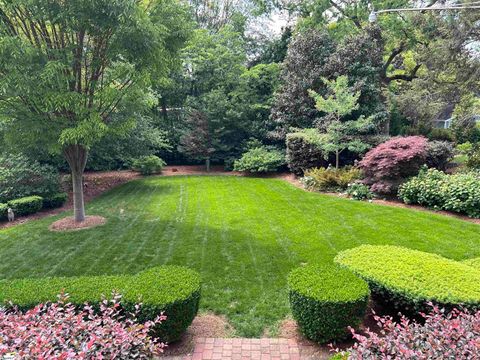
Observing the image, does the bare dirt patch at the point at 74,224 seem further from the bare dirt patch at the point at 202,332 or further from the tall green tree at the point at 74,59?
the bare dirt patch at the point at 202,332

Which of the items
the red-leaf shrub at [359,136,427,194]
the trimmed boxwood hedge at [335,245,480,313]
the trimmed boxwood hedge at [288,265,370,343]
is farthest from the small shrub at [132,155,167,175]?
the trimmed boxwood hedge at [288,265,370,343]

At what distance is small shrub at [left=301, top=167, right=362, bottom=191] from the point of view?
35.2 feet

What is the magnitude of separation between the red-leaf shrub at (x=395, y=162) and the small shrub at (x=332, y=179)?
1050 mm

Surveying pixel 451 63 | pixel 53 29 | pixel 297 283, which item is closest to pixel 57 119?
pixel 53 29

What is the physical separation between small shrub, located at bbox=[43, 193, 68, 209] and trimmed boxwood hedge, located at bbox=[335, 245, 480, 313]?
851 centimetres

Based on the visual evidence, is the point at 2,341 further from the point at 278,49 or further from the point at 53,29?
the point at 278,49

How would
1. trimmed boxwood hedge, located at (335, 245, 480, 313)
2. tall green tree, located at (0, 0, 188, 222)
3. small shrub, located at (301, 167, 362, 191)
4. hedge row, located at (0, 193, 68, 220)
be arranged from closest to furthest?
trimmed boxwood hedge, located at (335, 245, 480, 313) → tall green tree, located at (0, 0, 188, 222) → hedge row, located at (0, 193, 68, 220) → small shrub, located at (301, 167, 362, 191)

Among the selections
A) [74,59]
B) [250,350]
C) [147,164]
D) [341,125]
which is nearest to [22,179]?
[74,59]

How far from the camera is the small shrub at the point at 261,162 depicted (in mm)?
14664

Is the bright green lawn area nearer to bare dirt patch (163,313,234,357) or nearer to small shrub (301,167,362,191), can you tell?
bare dirt patch (163,313,234,357)

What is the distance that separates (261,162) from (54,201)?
8097mm

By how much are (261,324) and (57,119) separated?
5.37 m

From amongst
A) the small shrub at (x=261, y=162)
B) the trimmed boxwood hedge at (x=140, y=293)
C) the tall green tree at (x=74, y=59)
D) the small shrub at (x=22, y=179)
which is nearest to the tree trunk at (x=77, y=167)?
the tall green tree at (x=74, y=59)

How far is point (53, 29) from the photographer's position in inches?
260
